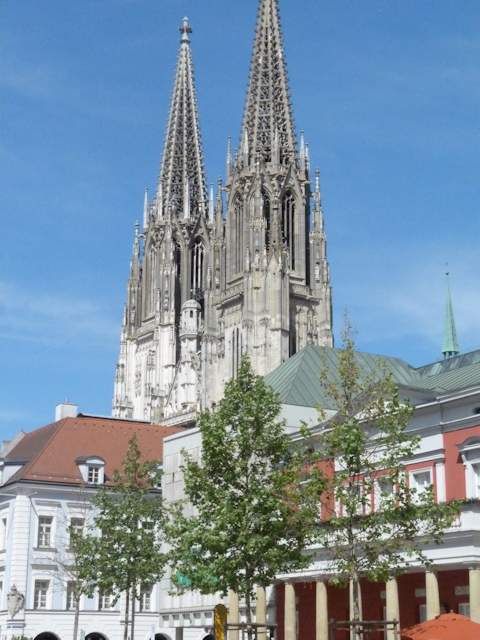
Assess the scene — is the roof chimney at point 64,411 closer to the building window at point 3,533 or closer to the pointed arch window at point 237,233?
the building window at point 3,533

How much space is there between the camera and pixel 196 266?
148 m

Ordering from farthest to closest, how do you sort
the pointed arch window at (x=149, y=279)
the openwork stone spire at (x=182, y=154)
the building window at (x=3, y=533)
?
the openwork stone spire at (x=182, y=154) → the pointed arch window at (x=149, y=279) → the building window at (x=3, y=533)

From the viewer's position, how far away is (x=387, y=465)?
32.9 meters

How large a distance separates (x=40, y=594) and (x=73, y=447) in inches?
344

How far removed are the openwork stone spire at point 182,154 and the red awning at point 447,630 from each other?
12596cm

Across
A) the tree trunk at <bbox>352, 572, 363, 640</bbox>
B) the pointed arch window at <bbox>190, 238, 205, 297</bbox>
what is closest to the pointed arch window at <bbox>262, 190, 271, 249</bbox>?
the pointed arch window at <bbox>190, 238, 205, 297</bbox>

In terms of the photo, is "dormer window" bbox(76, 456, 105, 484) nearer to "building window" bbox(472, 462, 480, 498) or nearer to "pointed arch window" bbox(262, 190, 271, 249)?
"building window" bbox(472, 462, 480, 498)

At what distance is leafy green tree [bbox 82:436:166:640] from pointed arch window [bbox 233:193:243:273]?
3074 inches

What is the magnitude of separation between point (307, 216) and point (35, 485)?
7530 centimetres

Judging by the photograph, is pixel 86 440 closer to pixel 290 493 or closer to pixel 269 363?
pixel 290 493

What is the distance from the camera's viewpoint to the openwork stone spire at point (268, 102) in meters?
134

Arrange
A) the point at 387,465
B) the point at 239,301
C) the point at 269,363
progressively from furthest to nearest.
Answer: the point at 239,301, the point at 269,363, the point at 387,465

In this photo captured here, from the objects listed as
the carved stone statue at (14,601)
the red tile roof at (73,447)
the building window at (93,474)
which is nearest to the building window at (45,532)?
the red tile roof at (73,447)

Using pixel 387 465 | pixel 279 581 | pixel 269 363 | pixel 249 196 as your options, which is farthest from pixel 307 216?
pixel 387 465
